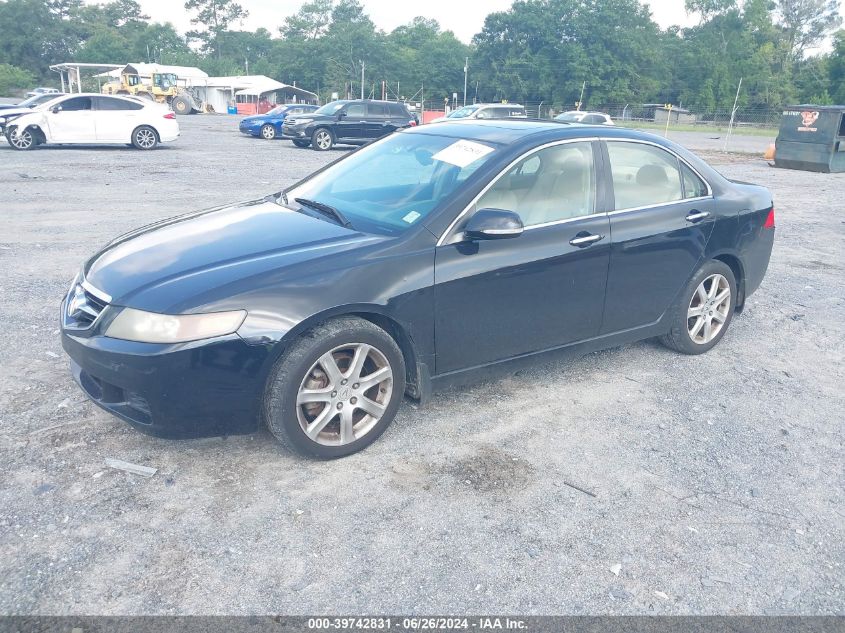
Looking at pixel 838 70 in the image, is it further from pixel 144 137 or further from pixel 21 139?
pixel 21 139

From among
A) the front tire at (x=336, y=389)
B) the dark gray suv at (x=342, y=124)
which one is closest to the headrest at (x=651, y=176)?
the front tire at (x=336, y=389)

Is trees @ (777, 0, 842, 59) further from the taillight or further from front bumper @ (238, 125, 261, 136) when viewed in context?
the taillight

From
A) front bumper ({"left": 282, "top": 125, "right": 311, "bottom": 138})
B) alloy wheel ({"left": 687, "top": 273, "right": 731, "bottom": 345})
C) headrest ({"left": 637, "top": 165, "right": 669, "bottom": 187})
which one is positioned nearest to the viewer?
headrest ({"left": 637, "top": 165, "right": 669, "bottom": 187})

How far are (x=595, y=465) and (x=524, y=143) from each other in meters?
1.89

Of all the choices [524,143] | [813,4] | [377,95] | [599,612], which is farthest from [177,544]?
[813,4]

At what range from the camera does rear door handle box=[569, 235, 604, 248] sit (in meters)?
4.15

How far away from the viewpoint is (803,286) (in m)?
7.16

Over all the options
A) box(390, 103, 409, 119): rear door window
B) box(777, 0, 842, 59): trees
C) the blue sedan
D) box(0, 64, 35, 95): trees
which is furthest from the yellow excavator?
box(777, 0, 842, 59): trees

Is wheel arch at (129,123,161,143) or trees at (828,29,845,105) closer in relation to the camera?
wheel arch at (129,123,161,143)

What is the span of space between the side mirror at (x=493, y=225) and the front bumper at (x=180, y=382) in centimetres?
126

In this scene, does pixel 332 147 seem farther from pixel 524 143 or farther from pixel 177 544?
pixel 177 544

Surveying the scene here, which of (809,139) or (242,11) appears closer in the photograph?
(809,139)

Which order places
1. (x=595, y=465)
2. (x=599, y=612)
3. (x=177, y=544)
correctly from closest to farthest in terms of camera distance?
(x=599, y=612), (x=177, y=544), (x=595, y=465)

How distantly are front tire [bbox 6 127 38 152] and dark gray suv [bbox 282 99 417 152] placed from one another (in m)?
7.43
